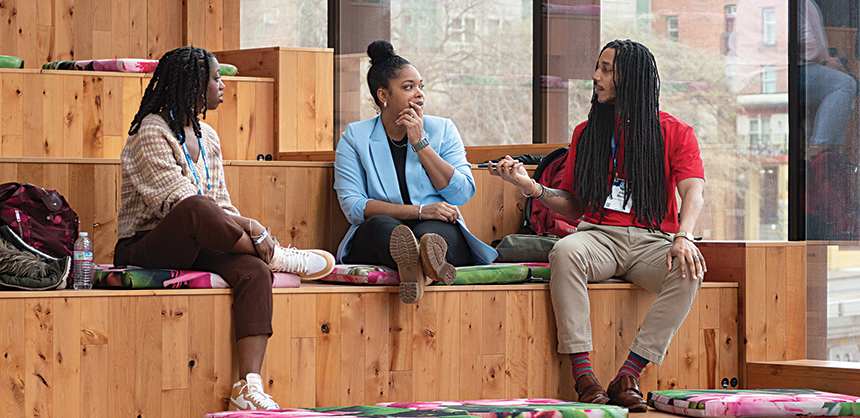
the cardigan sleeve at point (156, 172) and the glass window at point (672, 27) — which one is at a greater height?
the glass window at point (672, 27)

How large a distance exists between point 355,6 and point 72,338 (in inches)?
121

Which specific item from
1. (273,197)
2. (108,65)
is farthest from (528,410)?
(108,65)

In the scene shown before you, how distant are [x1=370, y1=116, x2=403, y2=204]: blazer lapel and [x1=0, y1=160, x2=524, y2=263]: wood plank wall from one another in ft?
1.13

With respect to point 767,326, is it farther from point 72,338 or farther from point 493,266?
point 72,338

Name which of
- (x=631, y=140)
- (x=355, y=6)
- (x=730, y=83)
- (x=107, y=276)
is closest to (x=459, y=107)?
(x=355, y=6)

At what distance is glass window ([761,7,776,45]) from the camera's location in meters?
3.42

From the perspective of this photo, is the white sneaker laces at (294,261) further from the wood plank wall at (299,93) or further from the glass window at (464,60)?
the glass window at (464,60)

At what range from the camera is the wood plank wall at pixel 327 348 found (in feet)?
7.80

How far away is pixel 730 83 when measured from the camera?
3.58 metres

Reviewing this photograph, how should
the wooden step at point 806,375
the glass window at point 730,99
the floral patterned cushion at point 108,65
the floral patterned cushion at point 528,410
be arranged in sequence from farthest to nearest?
the floral patterned cushion at point 108,65
the glass window at point 730,99
the wooden step at point 806,375
the floral patterned cushion at point 528,410

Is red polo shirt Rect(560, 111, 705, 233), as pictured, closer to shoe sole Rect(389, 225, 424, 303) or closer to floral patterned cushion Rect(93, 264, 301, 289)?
shoe sole Rect(389, 225, 424, 303)

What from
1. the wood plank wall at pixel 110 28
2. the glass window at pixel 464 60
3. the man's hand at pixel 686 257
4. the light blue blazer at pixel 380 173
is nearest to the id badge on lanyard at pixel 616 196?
the man's hand at pixel 686 257

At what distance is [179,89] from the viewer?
2723mm

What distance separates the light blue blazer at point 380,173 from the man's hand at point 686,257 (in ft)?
1.96
